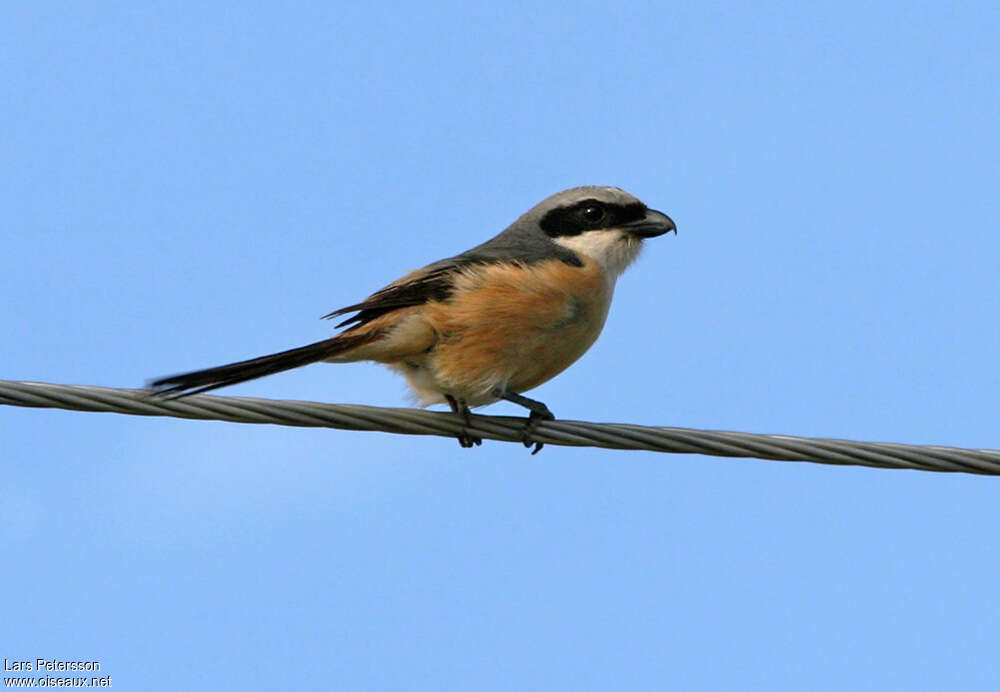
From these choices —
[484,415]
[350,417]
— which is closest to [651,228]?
[484,415]

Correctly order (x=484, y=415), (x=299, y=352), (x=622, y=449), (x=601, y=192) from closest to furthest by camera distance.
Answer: (x=622, y=449), (x=299, y=352), (x=484, y=415), (x=601, y=192)

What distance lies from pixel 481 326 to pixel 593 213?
3.93 ft

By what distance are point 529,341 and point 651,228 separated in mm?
1168

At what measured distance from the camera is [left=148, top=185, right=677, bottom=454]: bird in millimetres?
5695

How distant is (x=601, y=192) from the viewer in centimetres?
669

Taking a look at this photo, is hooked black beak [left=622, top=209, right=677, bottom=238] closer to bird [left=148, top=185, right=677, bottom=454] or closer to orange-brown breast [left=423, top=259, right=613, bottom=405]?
bird [left=148, top=185, right=677, bottom=454]

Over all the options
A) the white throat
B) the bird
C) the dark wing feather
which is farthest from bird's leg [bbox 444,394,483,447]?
the white throat

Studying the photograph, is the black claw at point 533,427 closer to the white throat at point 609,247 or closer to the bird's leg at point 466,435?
the bird's leg at point 466,435

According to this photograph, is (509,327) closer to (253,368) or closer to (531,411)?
(531,411)

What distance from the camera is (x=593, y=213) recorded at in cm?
665

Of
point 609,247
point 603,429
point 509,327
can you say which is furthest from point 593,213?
point 603,429

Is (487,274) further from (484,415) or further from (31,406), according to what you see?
(31,406)

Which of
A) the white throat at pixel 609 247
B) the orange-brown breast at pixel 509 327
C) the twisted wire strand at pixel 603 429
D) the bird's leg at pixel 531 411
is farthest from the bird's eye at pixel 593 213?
the twisted wire strand at pixel 603 429

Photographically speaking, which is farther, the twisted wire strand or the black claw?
the black claw
